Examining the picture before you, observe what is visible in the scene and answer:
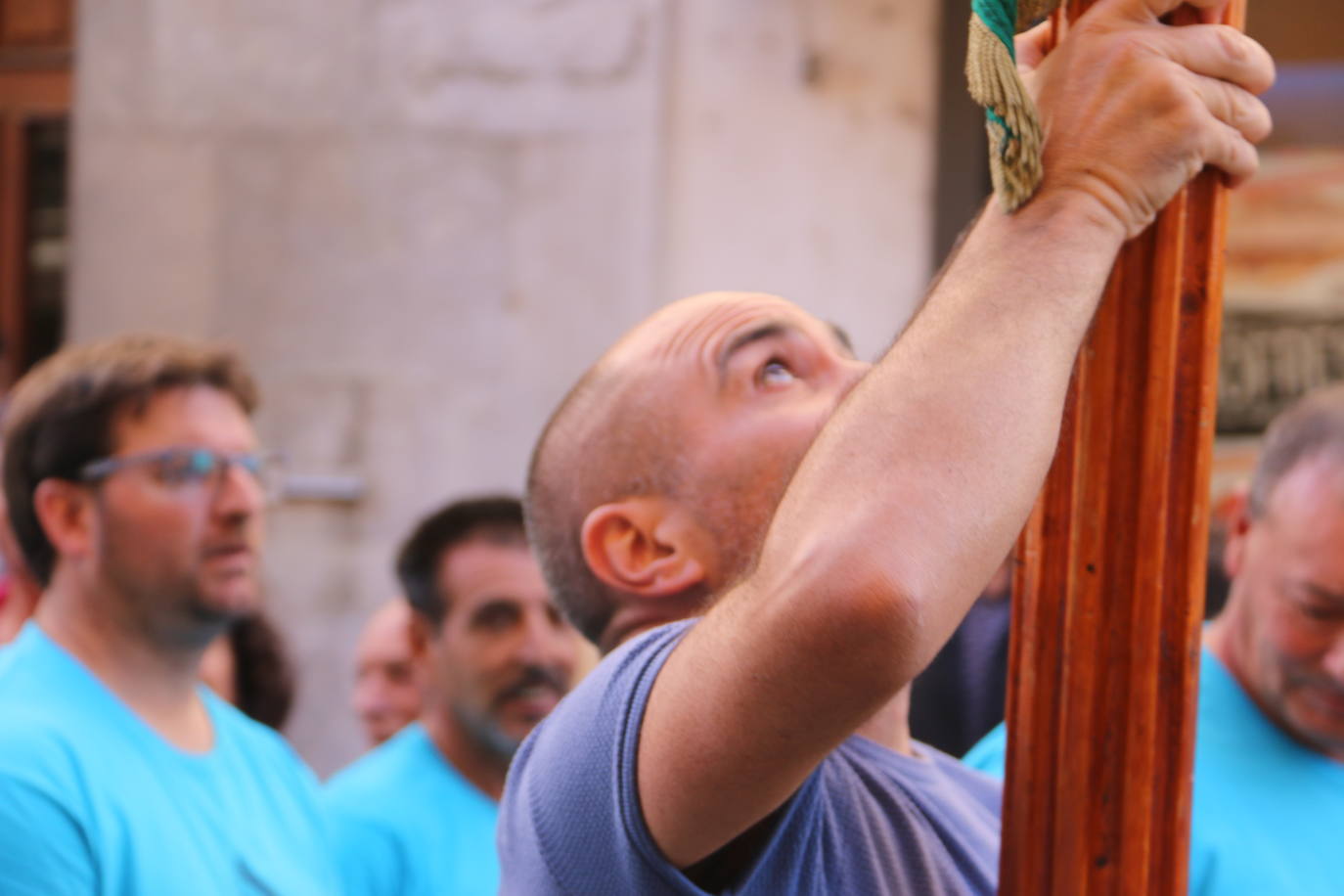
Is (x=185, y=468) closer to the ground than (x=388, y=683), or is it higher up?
higher up

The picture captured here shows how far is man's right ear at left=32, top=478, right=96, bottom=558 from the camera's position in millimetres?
2742

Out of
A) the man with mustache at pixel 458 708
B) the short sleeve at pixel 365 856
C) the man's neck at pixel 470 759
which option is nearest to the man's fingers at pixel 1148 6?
the man with mustache at pixel 458 708

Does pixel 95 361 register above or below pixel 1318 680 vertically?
above

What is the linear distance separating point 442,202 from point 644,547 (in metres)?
3.99

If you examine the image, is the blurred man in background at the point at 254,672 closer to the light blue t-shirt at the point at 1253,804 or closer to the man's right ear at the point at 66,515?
the man's right ear at the point at 66,515

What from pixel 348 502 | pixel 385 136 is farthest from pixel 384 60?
pixel 348 502

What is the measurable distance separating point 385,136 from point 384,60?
0.84 ft

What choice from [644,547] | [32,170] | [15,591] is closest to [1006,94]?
[644,547]

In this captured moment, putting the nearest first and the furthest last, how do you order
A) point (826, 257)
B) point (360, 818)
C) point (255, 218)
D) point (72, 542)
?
point (72, 542) < point (360, 818) < point (826, 257) < point (255, 218)

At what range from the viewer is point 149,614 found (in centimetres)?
267

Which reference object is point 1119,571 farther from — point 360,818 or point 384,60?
point 384,60

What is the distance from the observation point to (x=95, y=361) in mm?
2842

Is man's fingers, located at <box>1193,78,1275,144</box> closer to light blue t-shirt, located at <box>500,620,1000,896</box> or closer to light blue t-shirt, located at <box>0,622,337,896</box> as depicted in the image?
light blue t-shirt, located at <box>500,620,1000,896</box>

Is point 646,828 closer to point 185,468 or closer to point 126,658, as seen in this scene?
→ point 126,658
